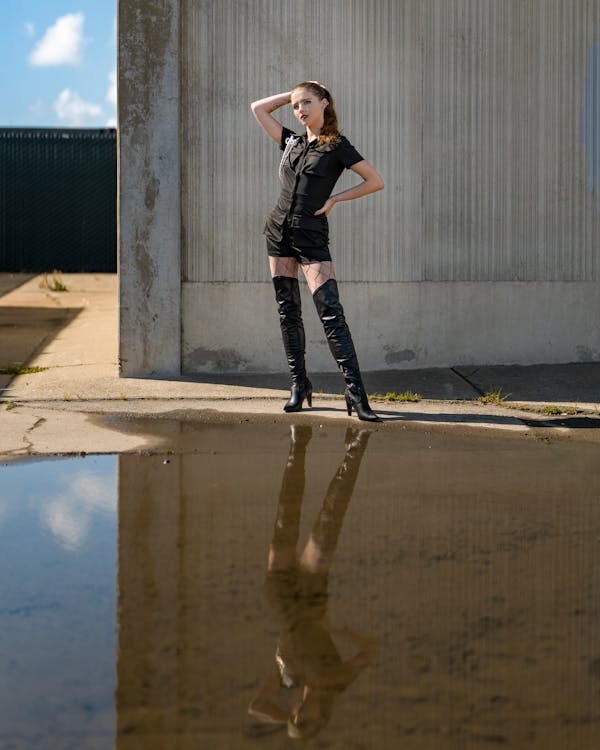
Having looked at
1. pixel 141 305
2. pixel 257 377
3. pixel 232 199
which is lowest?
pixel 257 377

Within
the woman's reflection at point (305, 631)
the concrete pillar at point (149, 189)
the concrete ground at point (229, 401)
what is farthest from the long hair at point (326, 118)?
the woman's reflection at point (305, 631)

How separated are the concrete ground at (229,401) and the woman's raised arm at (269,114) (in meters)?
1.60

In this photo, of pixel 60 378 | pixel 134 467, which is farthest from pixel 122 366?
pixel 134 467

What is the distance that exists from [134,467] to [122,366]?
281 cm

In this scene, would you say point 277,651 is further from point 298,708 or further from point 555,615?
point 555,615

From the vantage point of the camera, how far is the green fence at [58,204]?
69.4 ft

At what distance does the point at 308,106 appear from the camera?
6203 millimetres

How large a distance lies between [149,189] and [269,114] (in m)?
1.36

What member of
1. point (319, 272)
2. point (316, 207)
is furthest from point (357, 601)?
point (316, 207)

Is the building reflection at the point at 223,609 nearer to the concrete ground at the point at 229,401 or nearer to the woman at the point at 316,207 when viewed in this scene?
the concrete ground at the point at 229,401

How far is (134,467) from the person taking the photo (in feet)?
16.2

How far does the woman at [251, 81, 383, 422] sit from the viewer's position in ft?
20.4

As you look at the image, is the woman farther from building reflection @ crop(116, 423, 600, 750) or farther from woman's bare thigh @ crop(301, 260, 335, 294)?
building reflection @ crop(116, 423, 600, 750)

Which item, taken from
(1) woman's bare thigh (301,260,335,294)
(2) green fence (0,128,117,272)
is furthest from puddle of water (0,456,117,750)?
(2) green fence (0,128,117,272)
